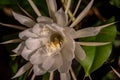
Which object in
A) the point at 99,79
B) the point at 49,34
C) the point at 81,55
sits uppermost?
the point at 49,34

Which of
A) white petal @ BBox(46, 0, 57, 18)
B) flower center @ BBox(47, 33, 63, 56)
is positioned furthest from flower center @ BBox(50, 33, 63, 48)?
white petal @ BBox(46, 0, 57, 18)

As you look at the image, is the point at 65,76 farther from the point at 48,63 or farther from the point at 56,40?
the point at 56,40

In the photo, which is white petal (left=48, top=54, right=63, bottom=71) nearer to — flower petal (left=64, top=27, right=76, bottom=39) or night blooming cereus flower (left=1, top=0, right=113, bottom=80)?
night blooming cereus flower (left=1, top=0, right=113, bottom=80)

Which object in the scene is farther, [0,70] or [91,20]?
[0,70]

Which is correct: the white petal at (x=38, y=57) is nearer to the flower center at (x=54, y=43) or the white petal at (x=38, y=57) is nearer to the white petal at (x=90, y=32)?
the flower center at (x=54, y=43)

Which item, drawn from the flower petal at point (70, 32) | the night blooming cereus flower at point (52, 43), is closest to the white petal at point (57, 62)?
the night blooming cereus flower at point (52, 43)

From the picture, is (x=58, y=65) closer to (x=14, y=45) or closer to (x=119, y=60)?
(x=14, y=45)

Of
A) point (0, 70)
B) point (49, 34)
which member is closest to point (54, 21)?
point (49, 34)

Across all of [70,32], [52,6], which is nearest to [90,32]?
[70,32]
